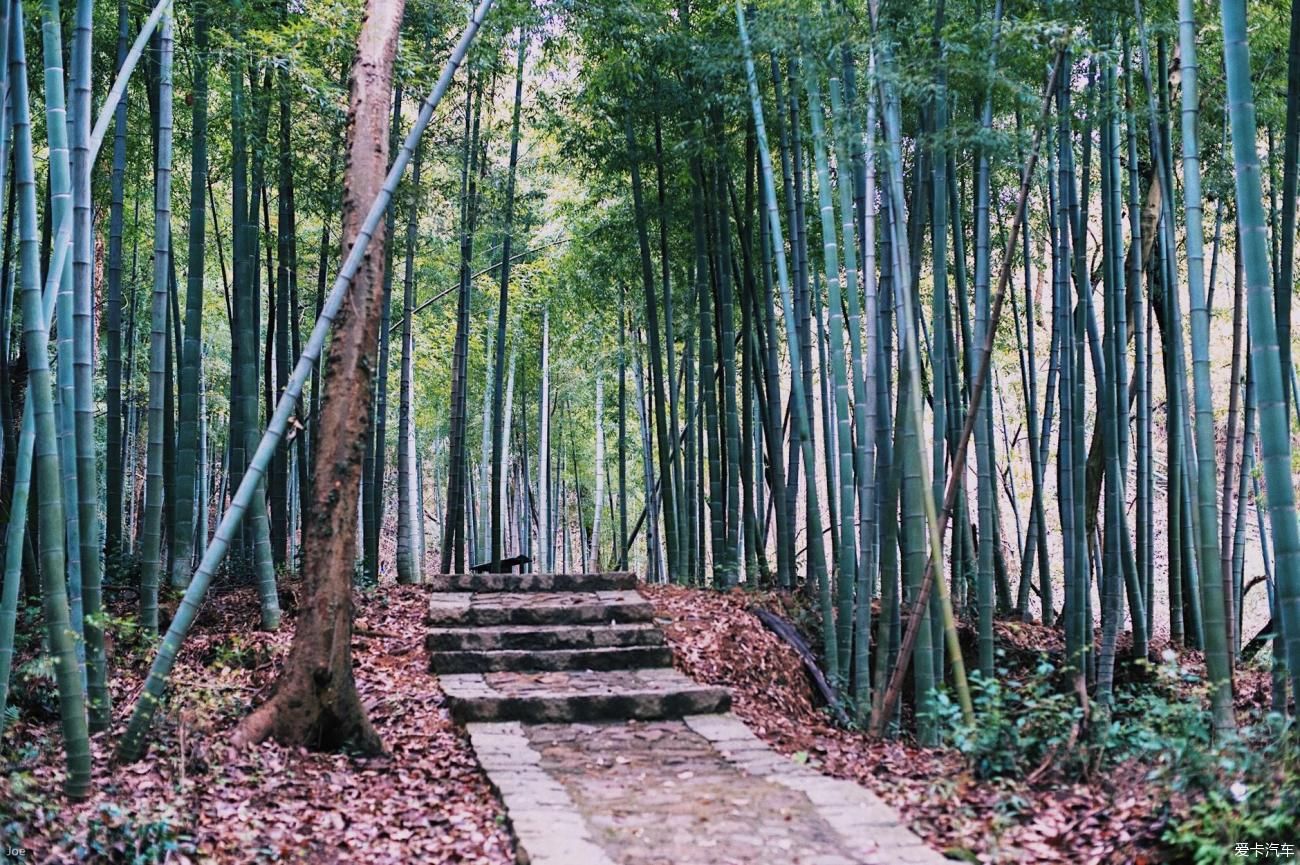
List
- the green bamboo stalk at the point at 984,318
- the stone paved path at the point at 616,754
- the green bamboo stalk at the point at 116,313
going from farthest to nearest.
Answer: the green bamboo stalk at the point at 116,313 → the green bamboo stalk at the point at 984,318 → the stone paved path at the point at 616,754

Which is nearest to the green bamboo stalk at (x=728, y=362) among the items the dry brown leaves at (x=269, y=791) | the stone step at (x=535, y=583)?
the stone step at (x=535, y=583)

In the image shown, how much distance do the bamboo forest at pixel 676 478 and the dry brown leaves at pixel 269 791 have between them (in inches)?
0.8

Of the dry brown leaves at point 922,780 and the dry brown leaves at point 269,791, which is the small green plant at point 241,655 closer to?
the dry brown leaves at point 269,791

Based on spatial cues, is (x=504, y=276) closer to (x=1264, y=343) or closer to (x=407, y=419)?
(x=407, y=419)

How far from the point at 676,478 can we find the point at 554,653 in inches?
141

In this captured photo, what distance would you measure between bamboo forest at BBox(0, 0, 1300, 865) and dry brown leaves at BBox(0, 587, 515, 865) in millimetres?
22

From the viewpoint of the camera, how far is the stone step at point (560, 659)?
18.8ft

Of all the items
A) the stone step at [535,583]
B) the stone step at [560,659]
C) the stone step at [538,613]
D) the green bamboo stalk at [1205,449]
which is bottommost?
the stone step at [560,659]

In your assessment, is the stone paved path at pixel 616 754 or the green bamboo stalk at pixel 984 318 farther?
the green bamboo stalk at pixel 984 318

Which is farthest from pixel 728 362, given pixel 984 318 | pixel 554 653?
pixel 984 318

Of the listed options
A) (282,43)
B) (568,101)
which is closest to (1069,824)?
(282,43)

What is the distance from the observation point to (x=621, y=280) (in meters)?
11.1

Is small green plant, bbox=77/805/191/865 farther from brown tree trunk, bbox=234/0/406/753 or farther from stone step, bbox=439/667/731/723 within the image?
stone step, bbox=439/667/731/723

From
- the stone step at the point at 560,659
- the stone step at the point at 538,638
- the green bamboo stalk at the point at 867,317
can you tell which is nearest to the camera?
the green bamboo stalk at the point at 867,317
